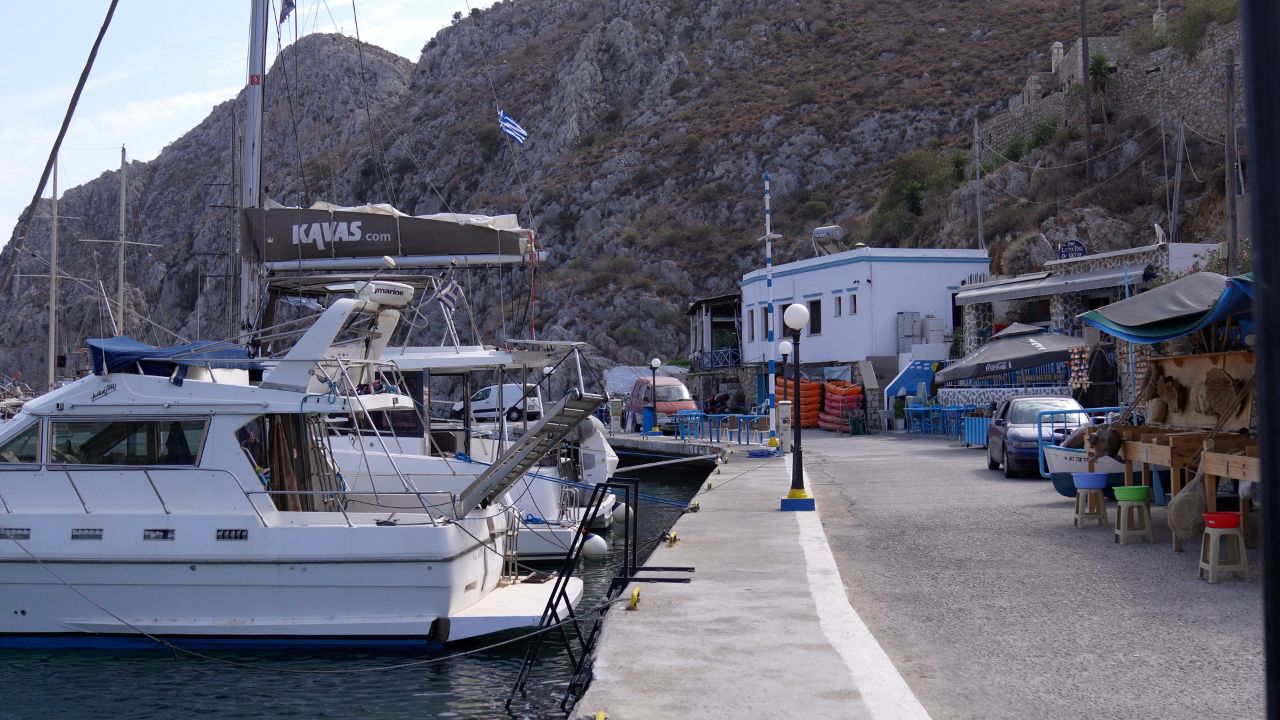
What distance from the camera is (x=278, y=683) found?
10.1m

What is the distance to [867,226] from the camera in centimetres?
6216

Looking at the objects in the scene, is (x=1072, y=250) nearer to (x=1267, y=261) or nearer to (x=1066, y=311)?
(x=1066, y=311)

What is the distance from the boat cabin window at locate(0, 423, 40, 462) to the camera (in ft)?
37.0

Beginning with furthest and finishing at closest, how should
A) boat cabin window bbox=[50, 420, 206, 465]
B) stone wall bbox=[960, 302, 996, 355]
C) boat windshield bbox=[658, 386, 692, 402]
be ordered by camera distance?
boat windshield bbox=[658, 386, 692, 402] → stone wall bbox=[960, 302, 996, 355] → boat cabin window bbox=[50, 420, 206, 465]

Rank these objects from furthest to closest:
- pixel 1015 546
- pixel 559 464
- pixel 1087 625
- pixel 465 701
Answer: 1. pixel 559 464
2. pixel 1015 546
3. pixel 465 701
4. pixel 1087 625

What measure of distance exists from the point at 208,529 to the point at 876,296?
33.3m

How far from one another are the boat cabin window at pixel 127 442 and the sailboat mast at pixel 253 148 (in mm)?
3924

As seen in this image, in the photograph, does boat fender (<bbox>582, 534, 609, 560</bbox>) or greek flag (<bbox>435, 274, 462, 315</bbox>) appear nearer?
greek flag (<bbox>435, 274, 462, 315</bbox>)

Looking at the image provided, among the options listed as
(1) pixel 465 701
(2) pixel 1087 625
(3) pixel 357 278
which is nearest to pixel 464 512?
(1) pixel 465 701

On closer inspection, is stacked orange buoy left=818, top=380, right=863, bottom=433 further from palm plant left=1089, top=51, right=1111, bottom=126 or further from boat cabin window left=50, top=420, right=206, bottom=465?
boat cabin window left=50, top=420, right=206, bottom=465

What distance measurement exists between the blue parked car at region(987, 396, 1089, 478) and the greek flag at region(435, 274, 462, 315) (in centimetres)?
1052

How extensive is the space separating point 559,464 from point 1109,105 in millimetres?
42784

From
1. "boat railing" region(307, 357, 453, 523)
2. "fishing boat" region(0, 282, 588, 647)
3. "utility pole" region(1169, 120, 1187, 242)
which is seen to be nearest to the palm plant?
"utility pole" region(1169, 120, 1187, 242)

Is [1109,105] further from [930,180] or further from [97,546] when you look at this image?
[97,546]
